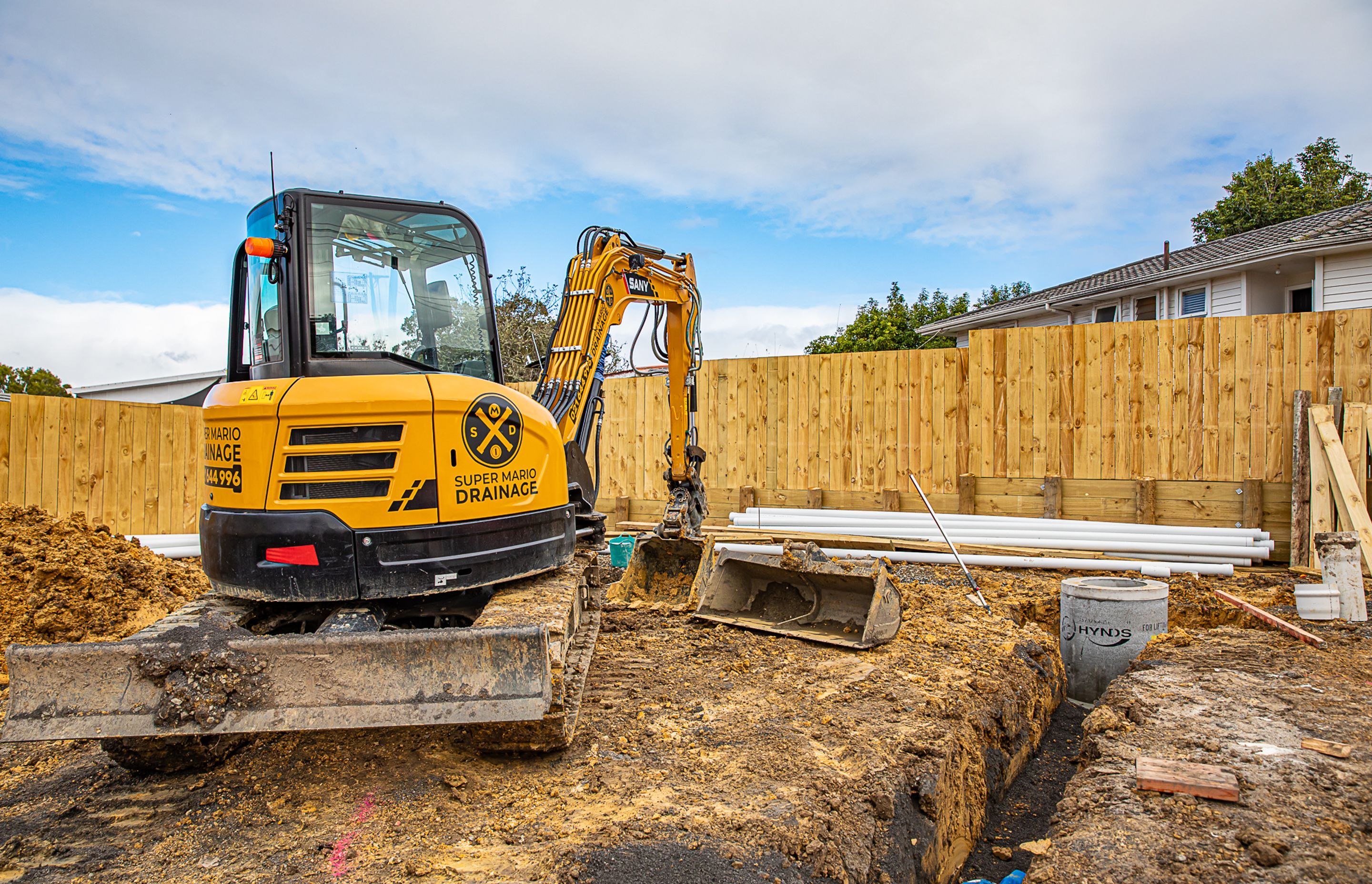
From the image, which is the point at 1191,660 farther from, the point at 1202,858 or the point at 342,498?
the point at 342,498

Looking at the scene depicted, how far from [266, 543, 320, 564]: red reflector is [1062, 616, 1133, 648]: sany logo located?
202 inches

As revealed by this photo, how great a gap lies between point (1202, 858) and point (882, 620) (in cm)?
281

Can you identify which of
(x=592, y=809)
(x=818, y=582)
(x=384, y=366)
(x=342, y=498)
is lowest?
(x=592, y=809)

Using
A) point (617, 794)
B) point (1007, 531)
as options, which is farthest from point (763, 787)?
point (1007, 531)

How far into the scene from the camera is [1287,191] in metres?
23.4

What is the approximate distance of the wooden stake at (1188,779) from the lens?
10.6 feet

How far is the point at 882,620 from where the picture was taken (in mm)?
5594

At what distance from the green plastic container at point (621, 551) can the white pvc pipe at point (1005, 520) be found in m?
1.55

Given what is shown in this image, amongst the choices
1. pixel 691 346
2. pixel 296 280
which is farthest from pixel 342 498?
pixel 691 346

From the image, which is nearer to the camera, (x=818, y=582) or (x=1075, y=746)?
(x=1075, y=746)

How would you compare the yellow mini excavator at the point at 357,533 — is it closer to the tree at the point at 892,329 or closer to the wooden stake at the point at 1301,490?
the wooden stake at the point at 1301,490

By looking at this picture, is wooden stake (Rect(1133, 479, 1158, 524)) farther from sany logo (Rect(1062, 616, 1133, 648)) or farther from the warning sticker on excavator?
the warning sticker on excavator

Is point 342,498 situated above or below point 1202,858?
above

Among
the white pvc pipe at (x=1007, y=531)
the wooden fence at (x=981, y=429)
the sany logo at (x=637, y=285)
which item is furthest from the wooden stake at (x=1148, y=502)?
the sany logo at (x=637, y=285)
